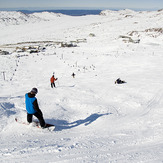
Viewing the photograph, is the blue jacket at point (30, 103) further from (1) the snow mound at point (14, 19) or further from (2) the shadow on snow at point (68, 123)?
(1) the snow mound at point (14, 19)

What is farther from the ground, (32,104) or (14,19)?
(14,19)

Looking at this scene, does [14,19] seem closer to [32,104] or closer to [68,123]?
[68,123]

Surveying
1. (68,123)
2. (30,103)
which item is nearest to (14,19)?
(68,123)

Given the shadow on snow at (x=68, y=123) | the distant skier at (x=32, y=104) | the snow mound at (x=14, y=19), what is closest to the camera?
the distant skier at (x=32, y=104)

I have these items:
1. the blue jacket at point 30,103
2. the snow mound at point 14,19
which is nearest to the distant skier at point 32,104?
the blue jacket at point 30,103

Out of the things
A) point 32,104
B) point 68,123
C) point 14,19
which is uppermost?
point 14,19

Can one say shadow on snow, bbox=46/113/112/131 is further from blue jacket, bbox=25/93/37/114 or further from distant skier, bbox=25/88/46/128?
blue jacket, bbox=25/93/37/114

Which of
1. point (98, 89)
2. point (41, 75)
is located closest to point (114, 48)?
point (41, 75)

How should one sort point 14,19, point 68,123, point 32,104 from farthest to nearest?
point 14,19 < point 68,123 < point 32,104

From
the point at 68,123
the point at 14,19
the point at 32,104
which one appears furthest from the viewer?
the point at 14,19

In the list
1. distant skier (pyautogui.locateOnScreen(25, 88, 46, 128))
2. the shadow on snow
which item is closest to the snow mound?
the shadow on snow

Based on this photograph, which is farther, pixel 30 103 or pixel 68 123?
pixel 68 123

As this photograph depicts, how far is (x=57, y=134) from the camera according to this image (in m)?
5.67

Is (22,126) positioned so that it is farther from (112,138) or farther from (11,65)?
(11,65)
